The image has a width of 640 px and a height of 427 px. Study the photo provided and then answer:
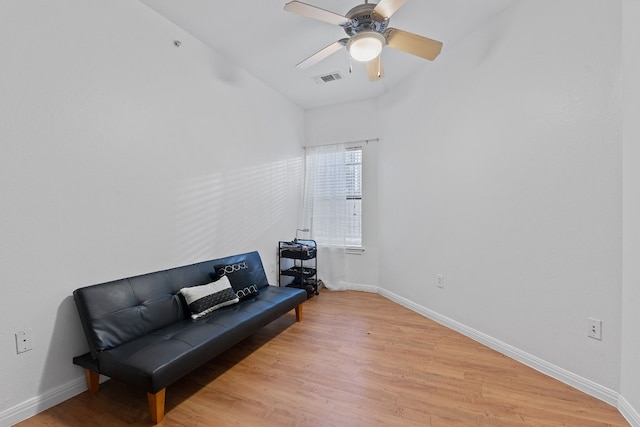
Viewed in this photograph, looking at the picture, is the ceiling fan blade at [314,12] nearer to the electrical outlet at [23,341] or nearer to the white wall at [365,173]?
the white wall at [365,173]

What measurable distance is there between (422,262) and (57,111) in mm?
3440

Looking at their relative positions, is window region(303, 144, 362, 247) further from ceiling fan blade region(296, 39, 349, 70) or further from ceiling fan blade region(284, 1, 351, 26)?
ceiling fan blade region(284, 1, 351, 26)

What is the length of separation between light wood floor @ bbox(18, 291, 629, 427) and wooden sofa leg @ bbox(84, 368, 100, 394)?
4 cm

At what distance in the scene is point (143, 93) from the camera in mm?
2316

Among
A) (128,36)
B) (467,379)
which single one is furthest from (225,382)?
(128,36)

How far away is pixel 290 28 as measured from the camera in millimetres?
2586

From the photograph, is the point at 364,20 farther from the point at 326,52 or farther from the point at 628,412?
the point at 628,412

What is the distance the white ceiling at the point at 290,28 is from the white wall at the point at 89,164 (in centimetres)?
23

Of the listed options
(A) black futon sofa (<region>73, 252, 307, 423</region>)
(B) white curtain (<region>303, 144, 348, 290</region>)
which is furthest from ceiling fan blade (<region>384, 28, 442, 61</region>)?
(A) black futon sofa (<region>73, 252, 307, 423</region>)

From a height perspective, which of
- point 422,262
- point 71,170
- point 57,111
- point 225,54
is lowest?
point 422,262

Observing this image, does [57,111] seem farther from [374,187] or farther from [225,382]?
[374,187]

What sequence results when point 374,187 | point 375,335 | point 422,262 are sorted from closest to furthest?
point 375,335
point 422,262
point 374,187

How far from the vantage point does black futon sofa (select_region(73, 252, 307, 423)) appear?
5.45 feet

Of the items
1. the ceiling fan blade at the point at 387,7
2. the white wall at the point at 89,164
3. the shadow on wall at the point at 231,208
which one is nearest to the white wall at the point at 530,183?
the ceiling fan blade at the point at 387,7
